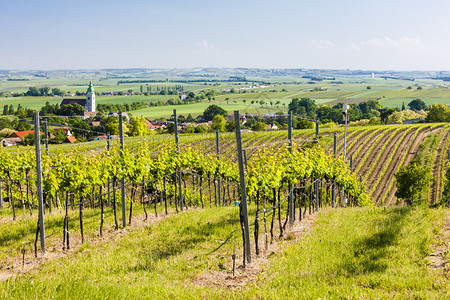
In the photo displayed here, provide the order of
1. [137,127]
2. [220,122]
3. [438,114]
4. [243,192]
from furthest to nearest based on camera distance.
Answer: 1. [438,114]
2. [137,127]
3. [220,122]
4. [243,192]

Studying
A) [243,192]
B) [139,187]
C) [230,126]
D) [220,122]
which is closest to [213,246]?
[243,192]

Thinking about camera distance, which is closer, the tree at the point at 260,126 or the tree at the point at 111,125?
the tree at the point at 260,126

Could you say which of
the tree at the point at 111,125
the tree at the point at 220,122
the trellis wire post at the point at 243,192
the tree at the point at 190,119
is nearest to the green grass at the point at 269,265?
the trellis wire post at the point at 243,192

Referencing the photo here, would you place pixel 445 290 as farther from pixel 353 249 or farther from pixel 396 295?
pixel 353 249

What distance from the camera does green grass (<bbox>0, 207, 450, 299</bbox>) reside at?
8312 mm

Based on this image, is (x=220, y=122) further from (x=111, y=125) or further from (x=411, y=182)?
(x=411, y=182)

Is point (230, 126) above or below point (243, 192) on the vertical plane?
below

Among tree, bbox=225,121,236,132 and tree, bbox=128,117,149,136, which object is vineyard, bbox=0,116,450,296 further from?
tree, bbox=128,117,149,136

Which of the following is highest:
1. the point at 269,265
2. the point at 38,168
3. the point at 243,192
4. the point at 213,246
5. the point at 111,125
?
the point at 38,168

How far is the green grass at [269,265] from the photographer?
8.31m

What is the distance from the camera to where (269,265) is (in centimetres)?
1095

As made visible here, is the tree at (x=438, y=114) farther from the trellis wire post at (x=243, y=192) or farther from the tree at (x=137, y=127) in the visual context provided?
the trellis wire post at (x=243, y=192)

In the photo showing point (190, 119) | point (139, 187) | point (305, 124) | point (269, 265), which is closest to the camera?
point (269, 265)

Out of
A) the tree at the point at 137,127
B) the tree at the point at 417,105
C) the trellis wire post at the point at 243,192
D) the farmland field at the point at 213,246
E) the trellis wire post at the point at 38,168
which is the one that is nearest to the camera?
the farmland field at the point at 213,246
